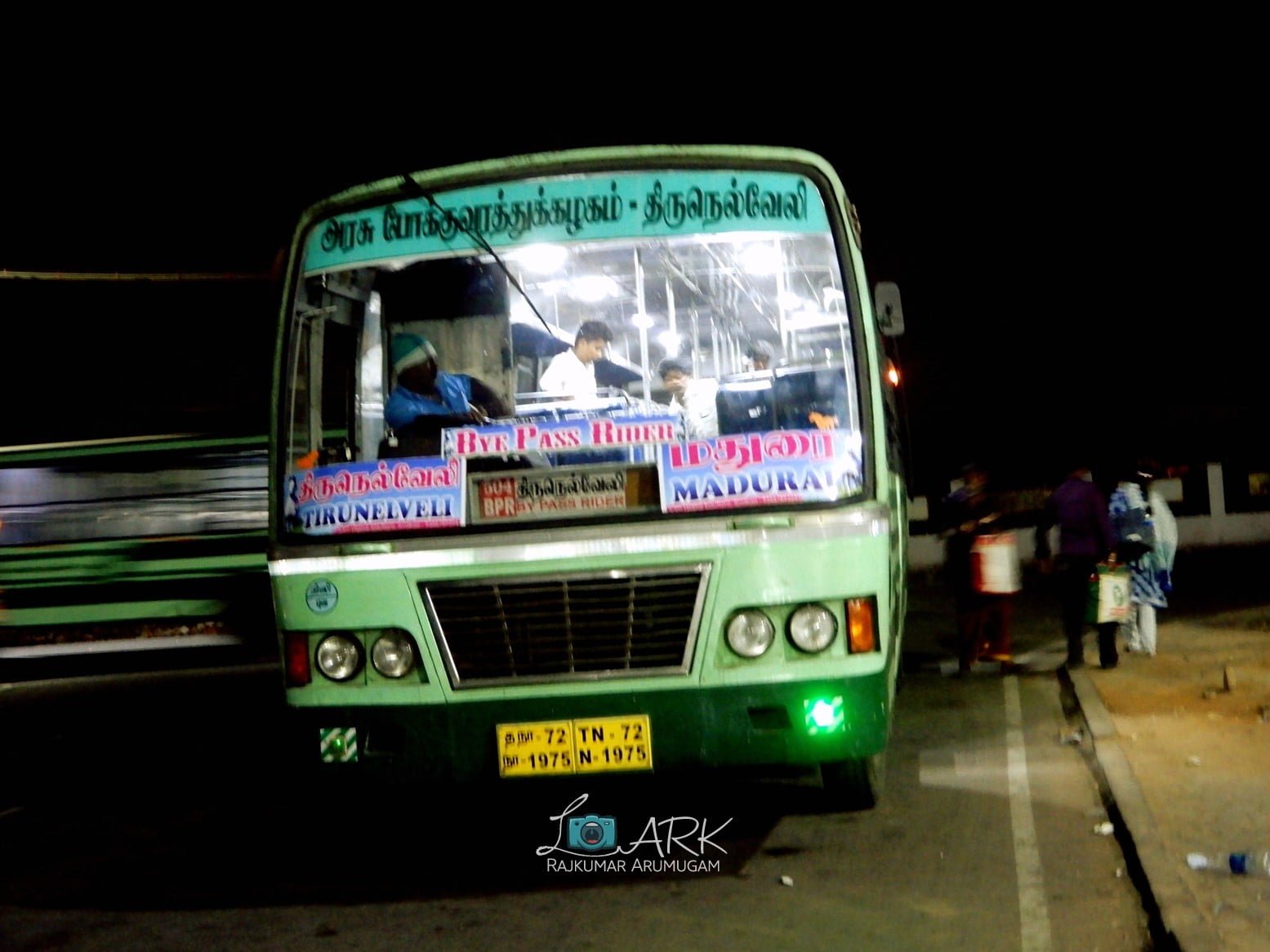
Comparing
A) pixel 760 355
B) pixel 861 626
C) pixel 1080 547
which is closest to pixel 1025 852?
pixel 861 626

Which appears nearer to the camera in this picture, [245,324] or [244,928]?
[244,928]

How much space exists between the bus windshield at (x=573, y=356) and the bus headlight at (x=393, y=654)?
43cm

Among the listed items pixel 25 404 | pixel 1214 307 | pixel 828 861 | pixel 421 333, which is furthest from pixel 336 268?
pixel 1214 307

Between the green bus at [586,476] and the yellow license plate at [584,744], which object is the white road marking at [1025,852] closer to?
the green bus at [586,476]

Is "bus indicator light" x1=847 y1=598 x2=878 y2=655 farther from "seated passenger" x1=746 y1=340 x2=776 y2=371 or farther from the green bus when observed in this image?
"seated passenger" x1=746 y1=340 x2=776 y2=371

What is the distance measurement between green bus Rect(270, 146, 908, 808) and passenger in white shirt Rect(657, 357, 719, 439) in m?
0.01

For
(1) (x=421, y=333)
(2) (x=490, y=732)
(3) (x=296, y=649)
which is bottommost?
(2) (x=490, y=732)

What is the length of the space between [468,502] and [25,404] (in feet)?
50.2

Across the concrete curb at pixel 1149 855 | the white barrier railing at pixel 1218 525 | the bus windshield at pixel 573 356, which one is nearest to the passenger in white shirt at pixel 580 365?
the bus windshield at pixel 573 356

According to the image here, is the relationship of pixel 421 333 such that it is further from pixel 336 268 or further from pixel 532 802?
pixel 532 802

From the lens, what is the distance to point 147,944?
489 centimetres

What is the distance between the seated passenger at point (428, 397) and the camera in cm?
548

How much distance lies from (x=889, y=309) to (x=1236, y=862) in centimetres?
302
